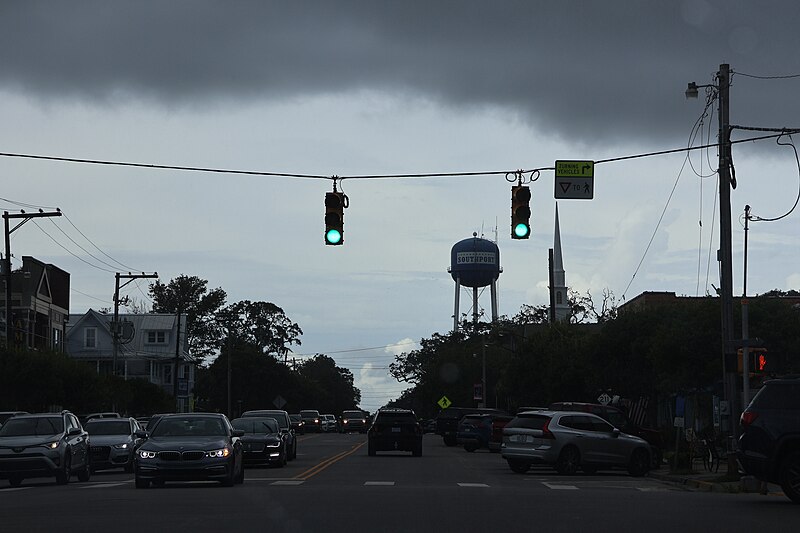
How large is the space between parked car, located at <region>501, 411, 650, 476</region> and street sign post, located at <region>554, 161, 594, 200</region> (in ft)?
21.9

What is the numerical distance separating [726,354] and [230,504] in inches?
482

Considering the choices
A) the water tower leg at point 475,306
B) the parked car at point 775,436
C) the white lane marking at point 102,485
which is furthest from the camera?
the water tower leg at point 475,306

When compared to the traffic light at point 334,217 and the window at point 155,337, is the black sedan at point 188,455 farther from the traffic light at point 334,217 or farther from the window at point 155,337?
the window at point 155,337

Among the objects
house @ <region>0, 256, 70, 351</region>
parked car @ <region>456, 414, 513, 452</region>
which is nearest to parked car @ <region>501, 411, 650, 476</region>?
parked car @ <region>456, 414, 513, 452</region>

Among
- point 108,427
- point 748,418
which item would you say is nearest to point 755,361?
point 748,418

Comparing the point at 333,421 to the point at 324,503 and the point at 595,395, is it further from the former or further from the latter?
the point at 324,503

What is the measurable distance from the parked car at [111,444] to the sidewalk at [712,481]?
13.9 metres

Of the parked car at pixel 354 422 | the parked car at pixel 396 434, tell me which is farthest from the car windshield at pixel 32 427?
the parked car at pixel 354 422

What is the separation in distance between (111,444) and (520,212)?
46.5ft

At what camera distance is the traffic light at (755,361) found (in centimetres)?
2561

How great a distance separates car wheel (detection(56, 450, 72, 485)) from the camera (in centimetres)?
2712

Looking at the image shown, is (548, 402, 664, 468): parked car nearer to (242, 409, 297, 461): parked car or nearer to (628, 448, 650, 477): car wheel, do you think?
(628, 448, 650, 477): car wheel

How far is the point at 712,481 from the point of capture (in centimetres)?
2689

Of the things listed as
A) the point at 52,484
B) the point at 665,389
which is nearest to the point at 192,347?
the point at 665,389
